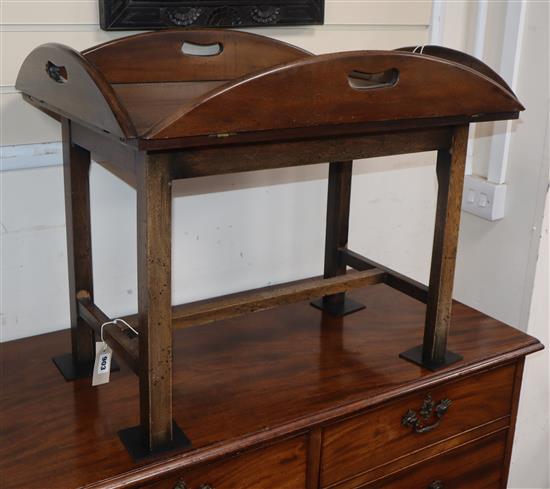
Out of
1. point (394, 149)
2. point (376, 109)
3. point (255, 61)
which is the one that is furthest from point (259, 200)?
point (376, 109)

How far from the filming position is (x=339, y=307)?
1652 millimetres

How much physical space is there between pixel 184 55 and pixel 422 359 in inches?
29.1

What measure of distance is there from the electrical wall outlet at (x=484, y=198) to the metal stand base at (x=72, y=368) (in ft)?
3.62

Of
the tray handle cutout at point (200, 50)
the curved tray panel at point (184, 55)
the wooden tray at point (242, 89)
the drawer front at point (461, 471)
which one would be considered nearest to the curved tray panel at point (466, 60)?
the wooden tray at point (242, 89)

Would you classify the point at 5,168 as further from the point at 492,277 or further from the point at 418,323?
the point at 492,277

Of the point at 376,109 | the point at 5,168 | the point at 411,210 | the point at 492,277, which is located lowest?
the point at 492,277

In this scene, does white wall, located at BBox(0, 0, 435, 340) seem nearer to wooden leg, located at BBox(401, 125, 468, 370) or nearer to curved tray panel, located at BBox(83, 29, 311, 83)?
curved tray panel, located at BBox(83, 29, 311, 83)

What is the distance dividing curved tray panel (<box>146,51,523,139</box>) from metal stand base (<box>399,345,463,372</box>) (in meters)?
0.48

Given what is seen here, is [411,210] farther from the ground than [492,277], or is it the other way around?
[411,210]

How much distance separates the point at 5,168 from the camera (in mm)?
1393

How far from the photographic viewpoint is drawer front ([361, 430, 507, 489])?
1429 millimetres

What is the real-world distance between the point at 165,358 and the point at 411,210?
108 cm

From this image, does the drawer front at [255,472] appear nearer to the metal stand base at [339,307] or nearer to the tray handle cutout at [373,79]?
the metal stand base at [339,307]

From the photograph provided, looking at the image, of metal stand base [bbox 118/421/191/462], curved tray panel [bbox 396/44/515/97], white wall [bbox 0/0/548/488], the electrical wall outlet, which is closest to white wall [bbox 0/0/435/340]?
white wall [bbox 0/0/548/488]
